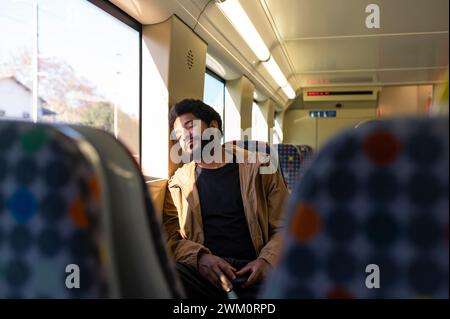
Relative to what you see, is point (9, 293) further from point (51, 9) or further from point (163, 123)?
point (163, 123)

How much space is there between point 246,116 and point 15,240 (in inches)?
227

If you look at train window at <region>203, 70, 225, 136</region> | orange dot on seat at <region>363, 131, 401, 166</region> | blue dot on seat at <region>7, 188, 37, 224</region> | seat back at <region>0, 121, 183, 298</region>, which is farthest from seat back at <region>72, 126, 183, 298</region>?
train window at <region>203, 70, 225, 136</region>

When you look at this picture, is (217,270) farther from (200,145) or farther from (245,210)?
(200,145)

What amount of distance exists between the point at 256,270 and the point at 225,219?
32 cm

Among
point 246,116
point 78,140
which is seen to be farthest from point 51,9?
point 246,116

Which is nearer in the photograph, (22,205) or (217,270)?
(22,205)

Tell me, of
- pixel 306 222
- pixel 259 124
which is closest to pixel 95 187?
pixel 306 222

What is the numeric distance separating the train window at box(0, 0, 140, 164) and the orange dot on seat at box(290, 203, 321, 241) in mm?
1355

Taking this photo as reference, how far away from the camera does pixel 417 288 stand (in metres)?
0.57

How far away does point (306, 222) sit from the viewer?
593mm

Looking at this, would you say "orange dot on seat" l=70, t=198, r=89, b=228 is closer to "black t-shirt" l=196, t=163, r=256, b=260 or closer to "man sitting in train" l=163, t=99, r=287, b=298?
"man sitting in train" l=163, t=99, r=287, b=298

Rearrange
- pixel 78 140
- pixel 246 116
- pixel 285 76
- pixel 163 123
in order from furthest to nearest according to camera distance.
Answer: pixel 285 76 → pixel 246 116 → pixel 163 123 → pixel 78 140

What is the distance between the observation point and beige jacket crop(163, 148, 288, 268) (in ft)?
6.63

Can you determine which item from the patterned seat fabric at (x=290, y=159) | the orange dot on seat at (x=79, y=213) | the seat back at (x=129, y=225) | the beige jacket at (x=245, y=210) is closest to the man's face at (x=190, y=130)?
the beige jacket at (x=245, y=210)
